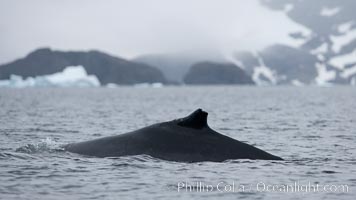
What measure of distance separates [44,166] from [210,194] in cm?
480

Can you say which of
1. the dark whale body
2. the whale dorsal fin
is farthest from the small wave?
the whale dorsal fin

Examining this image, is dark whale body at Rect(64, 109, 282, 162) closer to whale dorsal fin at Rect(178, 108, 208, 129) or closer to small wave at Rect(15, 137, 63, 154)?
whale dorsal fin at Rect(178, 108, 208, 129)

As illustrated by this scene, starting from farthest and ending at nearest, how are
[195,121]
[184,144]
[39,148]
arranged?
1. [39,148]
2. [195,121]
3. [184,144]

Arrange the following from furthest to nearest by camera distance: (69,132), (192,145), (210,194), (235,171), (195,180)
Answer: (69,132)
(192,145)
(235,171)
(195,180)
(210,194)

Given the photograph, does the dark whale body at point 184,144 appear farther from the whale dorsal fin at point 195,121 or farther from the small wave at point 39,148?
the small wave at point 39,148

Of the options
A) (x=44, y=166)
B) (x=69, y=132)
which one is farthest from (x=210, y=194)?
(x=69, y=132)

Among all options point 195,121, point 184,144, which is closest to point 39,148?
point 184,144

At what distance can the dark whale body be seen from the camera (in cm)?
1642

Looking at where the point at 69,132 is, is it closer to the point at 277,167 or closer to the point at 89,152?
the point at 89,152

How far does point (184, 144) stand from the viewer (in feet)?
54.0

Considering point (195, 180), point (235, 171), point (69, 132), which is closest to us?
point (195, 180)

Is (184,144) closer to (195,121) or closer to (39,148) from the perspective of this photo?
(195,121)

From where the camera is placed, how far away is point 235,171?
15.4 m

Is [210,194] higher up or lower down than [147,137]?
lower down
